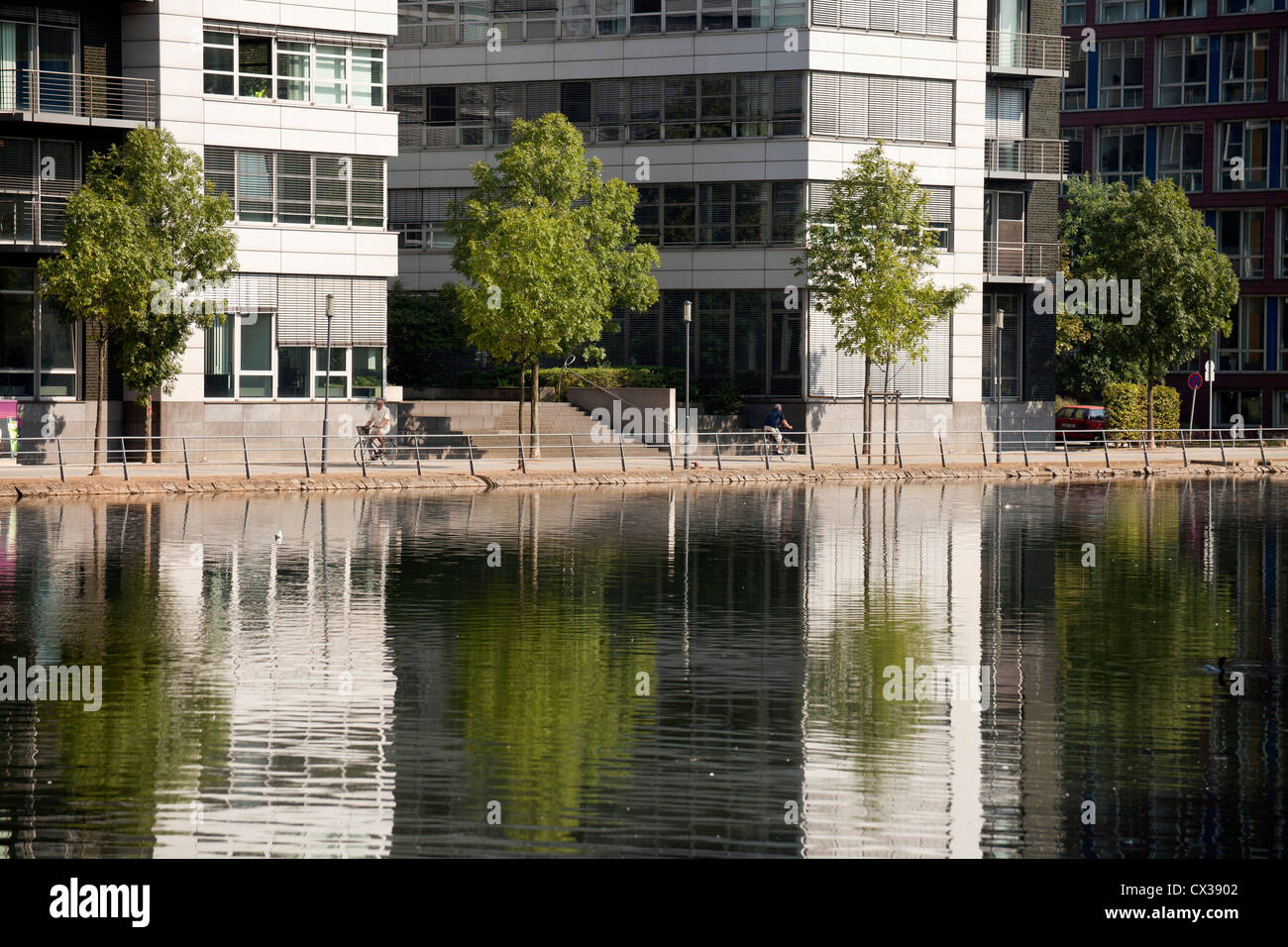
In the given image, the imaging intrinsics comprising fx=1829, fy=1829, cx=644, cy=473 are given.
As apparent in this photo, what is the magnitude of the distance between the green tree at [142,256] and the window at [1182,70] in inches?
2231

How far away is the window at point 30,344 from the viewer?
46.9 m

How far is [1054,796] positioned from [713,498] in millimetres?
30140

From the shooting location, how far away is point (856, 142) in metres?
59.9

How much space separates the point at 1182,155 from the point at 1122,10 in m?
7.83

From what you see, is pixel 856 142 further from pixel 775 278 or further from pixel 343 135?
pixel 343 135

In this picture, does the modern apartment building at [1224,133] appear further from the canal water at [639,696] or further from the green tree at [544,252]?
the canal water at [639,696]

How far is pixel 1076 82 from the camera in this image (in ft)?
297

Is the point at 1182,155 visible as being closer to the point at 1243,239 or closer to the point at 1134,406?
the point at 1243,239

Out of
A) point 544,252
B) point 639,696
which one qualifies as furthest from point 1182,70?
point 639,696

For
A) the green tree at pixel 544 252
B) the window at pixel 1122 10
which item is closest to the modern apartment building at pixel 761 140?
the green tree at pixel 544 252

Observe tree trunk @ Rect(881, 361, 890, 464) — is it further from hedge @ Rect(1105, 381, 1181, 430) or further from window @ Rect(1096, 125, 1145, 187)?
window @ Rect(1096, 125, 1145, 187)

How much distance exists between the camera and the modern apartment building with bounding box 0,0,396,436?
4691 cm

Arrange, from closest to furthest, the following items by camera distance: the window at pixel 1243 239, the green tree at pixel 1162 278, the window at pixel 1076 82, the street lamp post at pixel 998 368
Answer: the street lamp post at pixel 998 368 → the green tree at pixel 1162 278 → the window at pixel 1243 239 → the window at pixel 1076 82
